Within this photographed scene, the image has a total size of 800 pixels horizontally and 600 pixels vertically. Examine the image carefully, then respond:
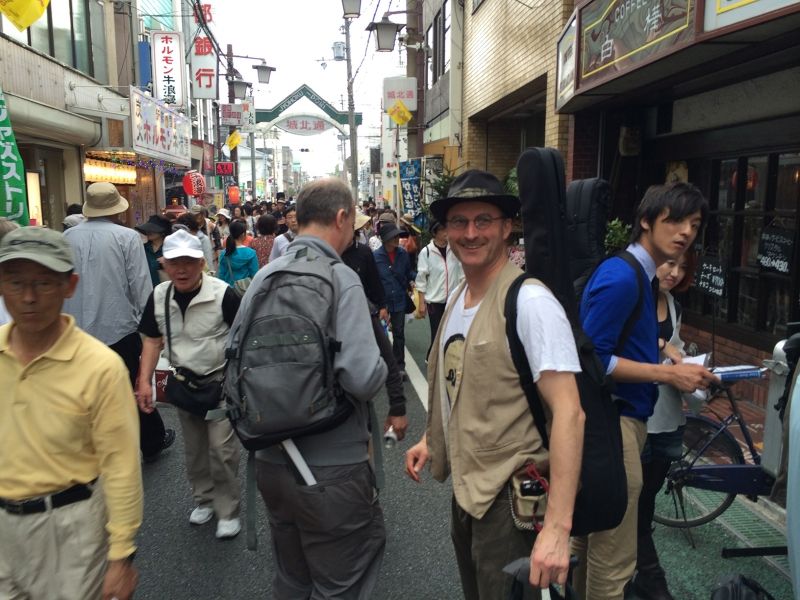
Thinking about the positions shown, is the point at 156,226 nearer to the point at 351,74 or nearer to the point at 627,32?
the point at 627,32

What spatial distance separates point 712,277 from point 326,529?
4.56m

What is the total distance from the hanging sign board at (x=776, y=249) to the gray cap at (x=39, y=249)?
6221 millimetres

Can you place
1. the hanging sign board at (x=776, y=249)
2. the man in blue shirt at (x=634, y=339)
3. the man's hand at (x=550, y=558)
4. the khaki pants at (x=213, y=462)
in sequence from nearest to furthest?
the man's hand at (x=550, y=558) → the man in blue shirt at (x=634, y=339) → the khaki pants at (x=213, y=462) → the hanging sign board at (x=776, y=249)

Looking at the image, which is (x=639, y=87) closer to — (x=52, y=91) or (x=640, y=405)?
(x=640, y=405)

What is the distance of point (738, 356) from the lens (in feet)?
23.7

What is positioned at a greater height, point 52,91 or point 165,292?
point 52,91

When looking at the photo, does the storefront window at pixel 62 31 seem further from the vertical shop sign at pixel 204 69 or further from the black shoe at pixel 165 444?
the black shoe at pixel 165 444

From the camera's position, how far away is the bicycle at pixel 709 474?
12.0 ft

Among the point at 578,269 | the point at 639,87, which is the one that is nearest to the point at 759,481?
the point at 578,269

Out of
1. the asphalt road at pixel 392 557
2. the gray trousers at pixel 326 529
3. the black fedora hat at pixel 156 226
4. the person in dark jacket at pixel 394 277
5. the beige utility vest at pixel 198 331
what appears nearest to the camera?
the gray trousers at pixel 326 529

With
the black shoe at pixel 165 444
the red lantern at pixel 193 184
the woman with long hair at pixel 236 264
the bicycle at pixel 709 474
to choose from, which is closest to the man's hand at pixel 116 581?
the bicycle at pixel 709 474

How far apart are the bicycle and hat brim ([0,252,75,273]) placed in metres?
3.22

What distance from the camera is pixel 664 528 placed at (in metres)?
4.20

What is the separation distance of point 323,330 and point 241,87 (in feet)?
91.8
